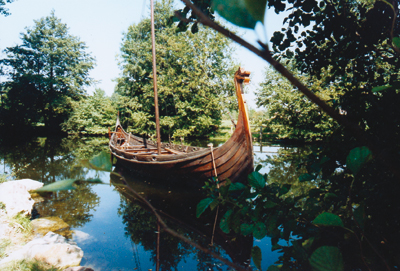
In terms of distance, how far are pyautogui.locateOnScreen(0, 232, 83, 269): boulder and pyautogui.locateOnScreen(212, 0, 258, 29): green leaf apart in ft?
12.7

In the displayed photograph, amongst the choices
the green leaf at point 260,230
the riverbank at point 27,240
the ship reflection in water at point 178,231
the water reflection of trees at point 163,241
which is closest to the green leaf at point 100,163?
the green leaf at point 260,230

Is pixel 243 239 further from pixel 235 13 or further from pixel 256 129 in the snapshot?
pixel 256 129

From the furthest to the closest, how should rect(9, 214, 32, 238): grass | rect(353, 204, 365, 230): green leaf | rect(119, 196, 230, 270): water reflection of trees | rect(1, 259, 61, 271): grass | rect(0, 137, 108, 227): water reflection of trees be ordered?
1. rect(0, 137, 108, 227): water reflection of trees
2. rect(9, 214, 32, 238): grass
3. rect(119, 196, 230, 270): water reflection of trees
4. rect(1, 259, 61, 271): grass
5. rect(353, 204, 365, 230): green leaf

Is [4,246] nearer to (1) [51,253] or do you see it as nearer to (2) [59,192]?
(1) [51,253]

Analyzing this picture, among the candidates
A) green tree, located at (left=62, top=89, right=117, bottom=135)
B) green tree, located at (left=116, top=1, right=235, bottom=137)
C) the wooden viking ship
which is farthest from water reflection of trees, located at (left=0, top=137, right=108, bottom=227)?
green tree, located at (left=62, top=89, right=117, bottom=135)

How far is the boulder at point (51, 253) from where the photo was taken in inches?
118

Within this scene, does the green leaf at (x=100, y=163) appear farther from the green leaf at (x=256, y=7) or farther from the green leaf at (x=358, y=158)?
the green leaf at (x=358, y=158)

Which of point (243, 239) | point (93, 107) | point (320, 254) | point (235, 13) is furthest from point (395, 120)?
point (93, 107)

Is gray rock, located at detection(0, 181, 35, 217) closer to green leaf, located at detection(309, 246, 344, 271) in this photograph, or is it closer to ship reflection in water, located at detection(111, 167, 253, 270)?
ship reflection in water, located at detection(111, 167, 253, 270)

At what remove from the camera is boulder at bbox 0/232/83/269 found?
299 centimetres

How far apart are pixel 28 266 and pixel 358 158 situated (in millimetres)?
3737

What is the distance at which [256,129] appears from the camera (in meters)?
21.4

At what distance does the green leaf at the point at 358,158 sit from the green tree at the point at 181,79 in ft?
55.9

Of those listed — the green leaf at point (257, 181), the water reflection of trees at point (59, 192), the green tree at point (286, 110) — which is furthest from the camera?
the green tree at point (286, 110)
